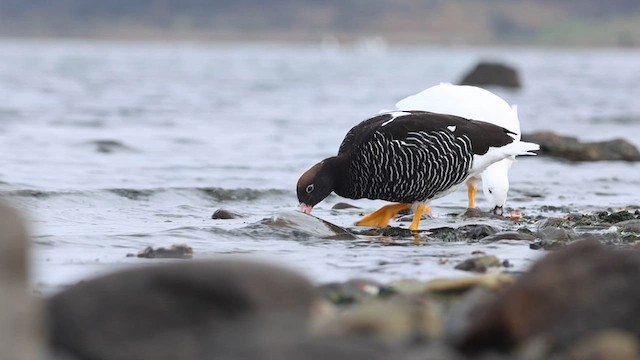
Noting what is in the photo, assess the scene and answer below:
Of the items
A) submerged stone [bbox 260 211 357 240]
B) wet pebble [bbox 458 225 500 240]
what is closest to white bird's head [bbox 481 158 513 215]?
wet pebble [bbox 458 225 500 240]

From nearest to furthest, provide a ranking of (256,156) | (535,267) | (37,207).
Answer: (535,267) < (37,207) < (256,156)

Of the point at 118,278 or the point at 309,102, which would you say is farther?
the point at 309,102

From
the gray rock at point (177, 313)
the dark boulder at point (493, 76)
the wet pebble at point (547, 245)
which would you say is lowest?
the wet pebble at point (547, 245)

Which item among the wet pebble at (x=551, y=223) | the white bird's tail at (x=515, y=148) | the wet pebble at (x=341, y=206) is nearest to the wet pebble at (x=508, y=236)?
the wet pebble at (x=551, y=223)

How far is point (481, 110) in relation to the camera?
11.8 meters

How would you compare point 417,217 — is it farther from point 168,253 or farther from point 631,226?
point 168,253

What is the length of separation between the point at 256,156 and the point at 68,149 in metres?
2.78

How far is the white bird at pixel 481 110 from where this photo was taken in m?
11.6

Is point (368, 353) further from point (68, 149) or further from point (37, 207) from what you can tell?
point (68, 149)

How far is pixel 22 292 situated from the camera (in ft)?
14.8

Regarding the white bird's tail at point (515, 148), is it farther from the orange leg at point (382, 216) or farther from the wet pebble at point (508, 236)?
the wet pebble at point (508, 236)

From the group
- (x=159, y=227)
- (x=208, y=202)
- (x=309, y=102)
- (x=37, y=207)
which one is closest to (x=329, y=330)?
(x=159, y=227)

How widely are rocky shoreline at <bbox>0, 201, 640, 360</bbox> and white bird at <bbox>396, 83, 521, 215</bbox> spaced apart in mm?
5868

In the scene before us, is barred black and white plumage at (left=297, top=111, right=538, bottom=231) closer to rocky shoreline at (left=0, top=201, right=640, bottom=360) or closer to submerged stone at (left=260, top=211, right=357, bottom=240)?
submerged stone at (left=260, top=211, right=357, bottom=240)
